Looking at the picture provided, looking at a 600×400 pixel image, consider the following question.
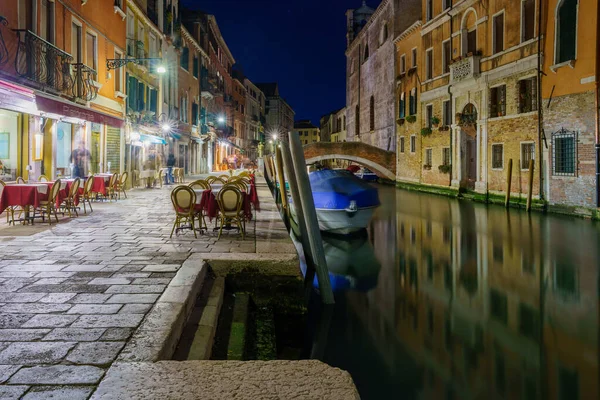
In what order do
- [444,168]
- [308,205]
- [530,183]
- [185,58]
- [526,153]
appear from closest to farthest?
[308,205], [530,183], [526,153], [444,168], [185,58]

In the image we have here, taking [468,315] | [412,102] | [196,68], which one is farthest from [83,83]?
[412,102]

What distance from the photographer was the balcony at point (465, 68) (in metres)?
20.1

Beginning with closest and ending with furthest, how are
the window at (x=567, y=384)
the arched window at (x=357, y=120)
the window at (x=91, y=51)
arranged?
the window at (x=567, y=384) → the window at (x=91, y=51) → the arched window at (x=357, y=120)

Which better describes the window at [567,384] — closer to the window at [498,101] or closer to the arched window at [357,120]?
the window at [498,101]

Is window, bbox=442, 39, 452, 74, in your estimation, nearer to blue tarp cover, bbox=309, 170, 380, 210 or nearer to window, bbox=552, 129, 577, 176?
window, bbox=552, 129, 577, 176

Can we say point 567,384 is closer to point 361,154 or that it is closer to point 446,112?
point 446,112

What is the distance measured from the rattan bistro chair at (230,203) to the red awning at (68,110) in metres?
5.41

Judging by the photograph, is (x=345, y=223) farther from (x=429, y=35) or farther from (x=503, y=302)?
(x=429, y=35)

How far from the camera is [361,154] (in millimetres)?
32125

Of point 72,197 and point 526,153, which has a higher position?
point 526,153

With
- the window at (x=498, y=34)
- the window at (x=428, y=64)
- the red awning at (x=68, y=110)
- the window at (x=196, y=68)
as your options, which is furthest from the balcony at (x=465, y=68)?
the window at (x=196, y=68)

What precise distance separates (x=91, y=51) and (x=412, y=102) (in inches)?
701

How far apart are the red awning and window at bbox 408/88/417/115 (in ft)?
56.8

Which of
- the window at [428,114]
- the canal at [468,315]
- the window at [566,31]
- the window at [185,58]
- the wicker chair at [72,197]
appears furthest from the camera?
the window at [185,58]
